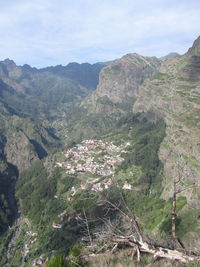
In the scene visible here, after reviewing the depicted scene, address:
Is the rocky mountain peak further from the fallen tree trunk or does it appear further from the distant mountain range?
the fallen tree trunk

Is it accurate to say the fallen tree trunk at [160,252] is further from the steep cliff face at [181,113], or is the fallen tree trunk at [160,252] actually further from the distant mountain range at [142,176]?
the distant mountain range at [142,176]

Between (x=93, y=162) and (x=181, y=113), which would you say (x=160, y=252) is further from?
(x=93, y=162)

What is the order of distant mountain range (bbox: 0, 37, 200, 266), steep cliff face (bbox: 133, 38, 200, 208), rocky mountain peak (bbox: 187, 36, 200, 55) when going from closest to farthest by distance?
steep cliff face (bbox: 133, 38, 200, 208) < distant mountain range (bbox: 0, 37, 200, 266) < rocky mountain peak (bbox: 187, 36, 200, 55)

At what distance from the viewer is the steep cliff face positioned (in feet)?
138

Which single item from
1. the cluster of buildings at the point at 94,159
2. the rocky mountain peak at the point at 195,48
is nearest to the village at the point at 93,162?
the cluster of buildings at the point at 94,159

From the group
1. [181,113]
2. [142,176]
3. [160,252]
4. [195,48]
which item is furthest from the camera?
[195,48]

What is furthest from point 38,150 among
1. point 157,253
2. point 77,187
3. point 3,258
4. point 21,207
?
point 157,253

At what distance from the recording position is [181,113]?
283 feet

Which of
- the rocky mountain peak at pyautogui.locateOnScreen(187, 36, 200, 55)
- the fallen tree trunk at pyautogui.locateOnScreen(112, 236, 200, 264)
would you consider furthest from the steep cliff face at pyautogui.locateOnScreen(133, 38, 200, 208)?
the fallen tree trunk at pyautogui.locateOnScreen(112, 236, 200, 264)

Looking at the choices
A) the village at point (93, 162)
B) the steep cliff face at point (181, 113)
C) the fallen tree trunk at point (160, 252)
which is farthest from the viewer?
the village at point (93, 162)

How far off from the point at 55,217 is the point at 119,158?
3811 cm

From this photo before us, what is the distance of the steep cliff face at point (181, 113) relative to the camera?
4197 cm

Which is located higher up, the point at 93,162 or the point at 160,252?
the point at 160,252

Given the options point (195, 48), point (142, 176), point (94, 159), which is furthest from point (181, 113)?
point (195, 48)
